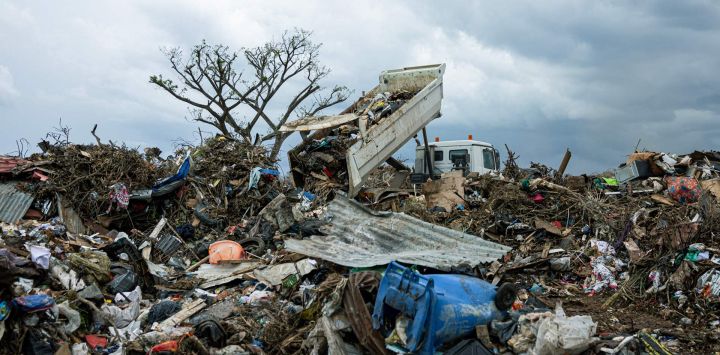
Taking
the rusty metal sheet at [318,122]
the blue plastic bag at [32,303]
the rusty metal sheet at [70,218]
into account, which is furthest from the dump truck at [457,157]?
the blue plastic bag at [32,303]

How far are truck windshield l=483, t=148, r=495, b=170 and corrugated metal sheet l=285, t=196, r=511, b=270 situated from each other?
5.16m

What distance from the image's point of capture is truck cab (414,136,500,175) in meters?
13.1

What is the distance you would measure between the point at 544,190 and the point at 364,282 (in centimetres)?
629

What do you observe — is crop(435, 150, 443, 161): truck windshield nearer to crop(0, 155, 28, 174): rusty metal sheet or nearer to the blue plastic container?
crop(0, 155, 28, 174): rusty metal sheet

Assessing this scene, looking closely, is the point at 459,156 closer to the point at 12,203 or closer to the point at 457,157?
the point at 457,157

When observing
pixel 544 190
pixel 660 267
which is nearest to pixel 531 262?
pixel 660 267

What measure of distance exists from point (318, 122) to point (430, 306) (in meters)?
7.04

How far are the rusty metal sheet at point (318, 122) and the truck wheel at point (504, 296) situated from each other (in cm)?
619

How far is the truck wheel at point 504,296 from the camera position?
4954 millimetres

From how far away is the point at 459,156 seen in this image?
13.2 meters

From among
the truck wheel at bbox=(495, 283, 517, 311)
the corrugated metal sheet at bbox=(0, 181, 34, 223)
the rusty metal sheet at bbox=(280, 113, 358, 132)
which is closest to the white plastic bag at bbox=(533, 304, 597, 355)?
the truck wheel at bbox=(495, 283, 517, 311)

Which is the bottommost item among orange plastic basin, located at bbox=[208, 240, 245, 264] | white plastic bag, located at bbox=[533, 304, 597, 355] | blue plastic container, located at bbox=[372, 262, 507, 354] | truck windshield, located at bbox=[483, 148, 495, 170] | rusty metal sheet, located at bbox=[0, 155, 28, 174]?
white plastic bag, located at bbox=[533, 304, 597, 355]

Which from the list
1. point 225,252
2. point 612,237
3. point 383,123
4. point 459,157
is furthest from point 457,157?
point 225,252

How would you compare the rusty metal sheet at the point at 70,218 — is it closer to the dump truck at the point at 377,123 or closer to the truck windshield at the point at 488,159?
the dump truck at the point at 377,123
